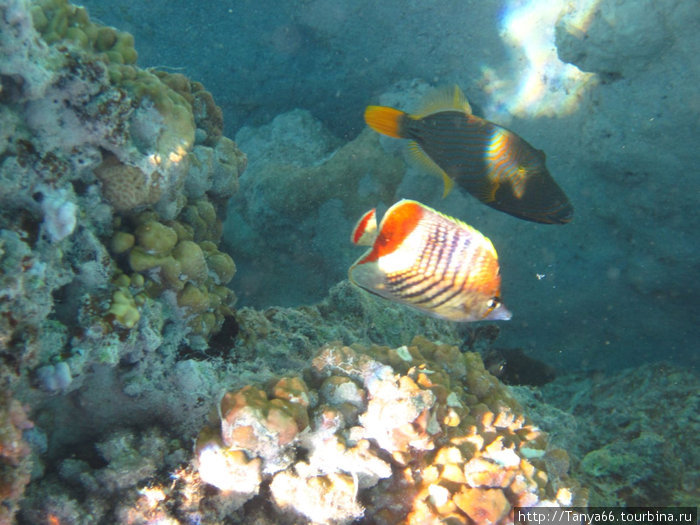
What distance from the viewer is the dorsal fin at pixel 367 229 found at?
66.4 inches

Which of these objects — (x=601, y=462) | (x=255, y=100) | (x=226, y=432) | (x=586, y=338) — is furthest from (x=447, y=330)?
(x=255, y=100)

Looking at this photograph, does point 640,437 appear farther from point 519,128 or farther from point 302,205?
point 302,205

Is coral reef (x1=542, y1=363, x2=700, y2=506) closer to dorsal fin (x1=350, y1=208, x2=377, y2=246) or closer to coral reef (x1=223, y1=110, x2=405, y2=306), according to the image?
dorsal fin (x1=350, y1=208, x2=377, y2=246)

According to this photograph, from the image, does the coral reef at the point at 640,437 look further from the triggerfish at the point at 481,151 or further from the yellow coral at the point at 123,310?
the yellow coral at the point at 123,310

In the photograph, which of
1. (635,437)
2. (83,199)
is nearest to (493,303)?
(83,199)

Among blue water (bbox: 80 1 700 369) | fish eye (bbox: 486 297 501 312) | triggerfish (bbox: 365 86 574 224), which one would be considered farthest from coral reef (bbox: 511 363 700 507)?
fish eye (bbox: 486 297 501 312)

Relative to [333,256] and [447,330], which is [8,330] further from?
[333,256]

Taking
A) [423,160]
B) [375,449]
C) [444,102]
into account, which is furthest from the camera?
[423,160]

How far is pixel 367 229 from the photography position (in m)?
1.70

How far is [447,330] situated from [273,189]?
2.52 metres

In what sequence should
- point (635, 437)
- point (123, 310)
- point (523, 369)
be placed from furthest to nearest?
point (523, 369)
point (635, 437)
point (123, 310)

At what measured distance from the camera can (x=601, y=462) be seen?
3375 millimetres

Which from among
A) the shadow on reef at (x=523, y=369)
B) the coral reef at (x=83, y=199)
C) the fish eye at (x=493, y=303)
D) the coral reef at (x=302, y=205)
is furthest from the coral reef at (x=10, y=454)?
the shadow on reef at (x=523, y=369)

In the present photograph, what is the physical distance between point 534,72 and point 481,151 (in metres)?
2.57
